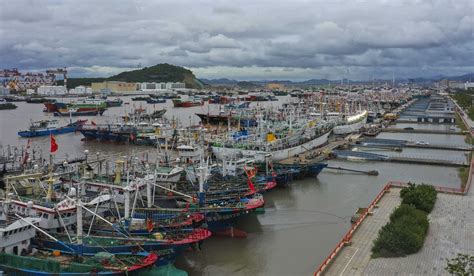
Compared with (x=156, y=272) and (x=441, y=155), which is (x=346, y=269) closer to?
Result: (x=156, y=272)

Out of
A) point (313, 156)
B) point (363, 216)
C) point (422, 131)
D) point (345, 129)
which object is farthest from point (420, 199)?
point (422, 131)

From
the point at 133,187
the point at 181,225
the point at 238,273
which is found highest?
the point at 133,187

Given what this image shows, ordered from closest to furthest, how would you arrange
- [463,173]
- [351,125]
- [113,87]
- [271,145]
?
1. [463,173]
2. [271,145]
3. [351,125]
4. [113,87]

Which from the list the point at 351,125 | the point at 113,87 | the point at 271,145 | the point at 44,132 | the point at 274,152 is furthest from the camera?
the point at 113,87

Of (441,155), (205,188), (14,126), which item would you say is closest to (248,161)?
(205,188)

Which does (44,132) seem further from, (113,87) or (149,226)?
(113,87)

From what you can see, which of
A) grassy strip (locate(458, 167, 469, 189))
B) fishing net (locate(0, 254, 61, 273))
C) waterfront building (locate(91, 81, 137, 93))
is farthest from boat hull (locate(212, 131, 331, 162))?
waterfront building (locate(91, 81, 137, 93))

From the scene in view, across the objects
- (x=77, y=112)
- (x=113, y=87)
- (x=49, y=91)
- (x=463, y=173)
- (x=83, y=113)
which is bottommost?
(x=463, y=173)

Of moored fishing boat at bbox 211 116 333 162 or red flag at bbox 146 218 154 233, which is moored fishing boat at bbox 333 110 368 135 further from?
red flag at bbox 146 218 154 233
